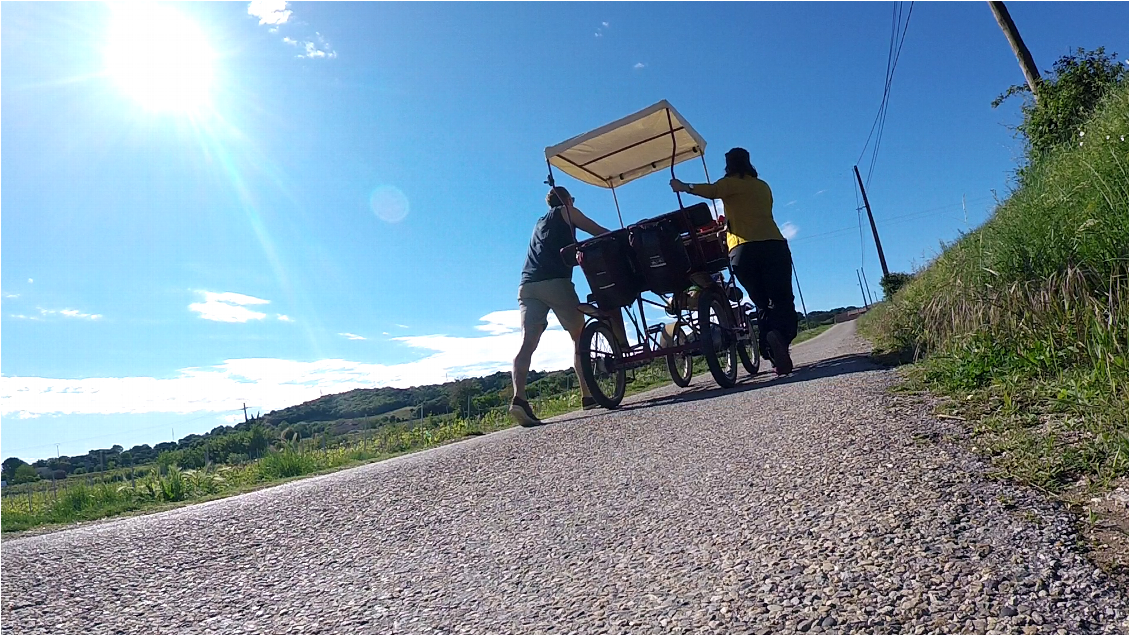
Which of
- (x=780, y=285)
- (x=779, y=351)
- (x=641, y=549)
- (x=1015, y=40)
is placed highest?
(x=1015, y=40)

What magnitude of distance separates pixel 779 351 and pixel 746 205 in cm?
128

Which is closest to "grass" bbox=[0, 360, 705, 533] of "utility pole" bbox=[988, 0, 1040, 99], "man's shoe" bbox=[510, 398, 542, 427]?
"man's shoe" bbox=[510, 398, 542, 427]

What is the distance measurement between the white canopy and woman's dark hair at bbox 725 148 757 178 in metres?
0.92

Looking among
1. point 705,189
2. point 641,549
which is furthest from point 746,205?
point 641,549

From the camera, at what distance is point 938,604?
1670 millimetres

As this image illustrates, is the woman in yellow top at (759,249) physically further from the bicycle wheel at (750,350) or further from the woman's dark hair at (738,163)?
the bicycle wheel at (750,350)

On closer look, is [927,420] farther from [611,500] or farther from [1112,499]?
[611,500]

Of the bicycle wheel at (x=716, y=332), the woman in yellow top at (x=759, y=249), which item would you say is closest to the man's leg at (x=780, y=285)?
the woman in yellow top at (x=759, y=249)

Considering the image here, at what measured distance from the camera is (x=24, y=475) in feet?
37.2

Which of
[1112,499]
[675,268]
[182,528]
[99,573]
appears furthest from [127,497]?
[1112,499]

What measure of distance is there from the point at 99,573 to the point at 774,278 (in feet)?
16.7

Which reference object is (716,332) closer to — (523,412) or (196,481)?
(523,412)

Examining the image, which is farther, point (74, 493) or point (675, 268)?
point (74, 493)

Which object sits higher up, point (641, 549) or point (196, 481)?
point (196, 481)
